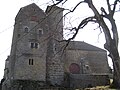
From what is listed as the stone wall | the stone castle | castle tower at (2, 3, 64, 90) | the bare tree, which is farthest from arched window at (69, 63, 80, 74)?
the bare tree

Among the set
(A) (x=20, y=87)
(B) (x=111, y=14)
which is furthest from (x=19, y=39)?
(B) (x=111, y=14)

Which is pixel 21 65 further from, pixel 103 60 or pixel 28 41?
pixel 103 60

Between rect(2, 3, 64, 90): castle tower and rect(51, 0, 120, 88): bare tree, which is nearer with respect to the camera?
rect(51, 0, 120, 88): bare tree

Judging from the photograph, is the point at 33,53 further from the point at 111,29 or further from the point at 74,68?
the point at 111,29

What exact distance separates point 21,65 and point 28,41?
374 centimetres

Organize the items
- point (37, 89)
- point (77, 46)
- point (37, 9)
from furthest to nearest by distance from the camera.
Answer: point (77, 46) → point (37, 9) → point (37, 89)

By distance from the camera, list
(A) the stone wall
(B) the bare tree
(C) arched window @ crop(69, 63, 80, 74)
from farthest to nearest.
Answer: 1. (C) arched window @ crop(69, 63, 80, 74)
2. (A) the stone wall
3. (B) the bare tree

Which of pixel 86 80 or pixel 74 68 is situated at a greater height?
pixel 74 68

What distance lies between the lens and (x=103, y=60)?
44781mm

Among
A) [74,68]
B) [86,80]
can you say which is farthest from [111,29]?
[74,68]

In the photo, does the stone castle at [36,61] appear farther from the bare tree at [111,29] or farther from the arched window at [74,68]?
the bare tree at [111,29]

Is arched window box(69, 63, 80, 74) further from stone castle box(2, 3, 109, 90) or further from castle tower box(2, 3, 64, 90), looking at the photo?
castle tower box(2, 3, 64, 90)

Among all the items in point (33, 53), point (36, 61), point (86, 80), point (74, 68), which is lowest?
point (86, 80)

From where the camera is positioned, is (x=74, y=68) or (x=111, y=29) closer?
(x=111, y=29)
